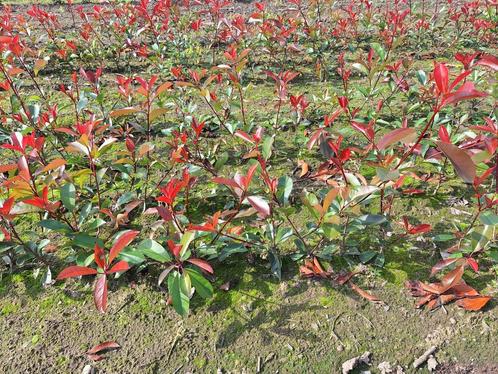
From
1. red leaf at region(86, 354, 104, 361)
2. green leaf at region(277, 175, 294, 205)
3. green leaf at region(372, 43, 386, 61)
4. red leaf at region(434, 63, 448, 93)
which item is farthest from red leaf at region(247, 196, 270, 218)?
green leaf at region(372, 43, 386, 61)

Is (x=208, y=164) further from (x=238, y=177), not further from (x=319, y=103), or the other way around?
(x=319, y=103)

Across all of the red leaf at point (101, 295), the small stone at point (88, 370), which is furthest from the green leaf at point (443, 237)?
the small stone at point (88, 370)

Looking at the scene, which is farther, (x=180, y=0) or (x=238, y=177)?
(x=180, y=0)

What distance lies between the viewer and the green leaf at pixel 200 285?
1675 millimetres

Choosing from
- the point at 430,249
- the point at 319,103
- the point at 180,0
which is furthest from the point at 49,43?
the point at 430,249

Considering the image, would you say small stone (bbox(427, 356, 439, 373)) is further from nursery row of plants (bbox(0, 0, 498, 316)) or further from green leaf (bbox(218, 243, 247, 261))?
green leaf (bbox(218, 243, 247, 261))

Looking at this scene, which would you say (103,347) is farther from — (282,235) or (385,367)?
(385,367)

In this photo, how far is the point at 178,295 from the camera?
1614 mm

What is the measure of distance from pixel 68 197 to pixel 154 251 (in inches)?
20.7

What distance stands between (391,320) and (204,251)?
2.63 feet

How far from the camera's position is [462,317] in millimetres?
1667

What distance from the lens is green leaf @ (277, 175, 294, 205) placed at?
6.06 ft

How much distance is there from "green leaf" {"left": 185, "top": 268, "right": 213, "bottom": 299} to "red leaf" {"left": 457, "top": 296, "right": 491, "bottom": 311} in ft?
3.21

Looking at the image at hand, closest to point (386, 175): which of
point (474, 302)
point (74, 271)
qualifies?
point (474, 302)
